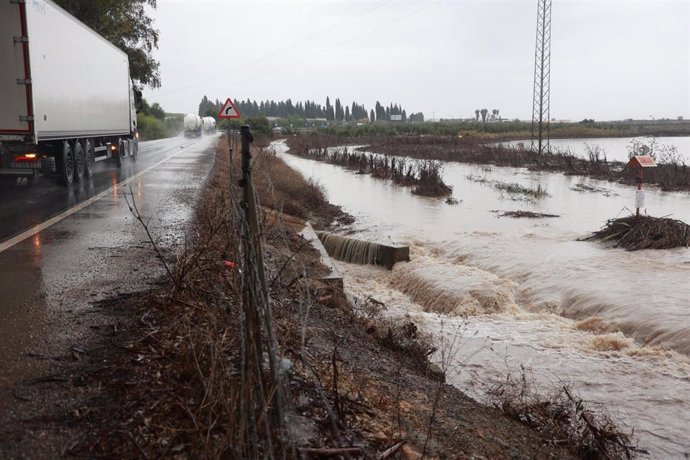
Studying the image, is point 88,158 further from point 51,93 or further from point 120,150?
point 120,150

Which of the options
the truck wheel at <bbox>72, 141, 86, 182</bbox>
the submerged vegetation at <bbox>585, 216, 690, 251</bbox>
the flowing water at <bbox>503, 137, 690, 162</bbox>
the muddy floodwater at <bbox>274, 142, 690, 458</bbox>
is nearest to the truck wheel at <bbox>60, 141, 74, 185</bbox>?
the truck wheel at <bbox>72, 141, 86, 182</bbox>

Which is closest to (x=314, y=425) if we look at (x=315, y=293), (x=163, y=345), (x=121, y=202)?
(x=163, y=345)

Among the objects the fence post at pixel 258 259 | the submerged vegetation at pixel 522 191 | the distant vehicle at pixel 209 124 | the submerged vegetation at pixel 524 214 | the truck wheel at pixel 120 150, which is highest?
the distant vehicle at pixel 209 124

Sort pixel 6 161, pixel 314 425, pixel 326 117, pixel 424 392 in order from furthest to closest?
pixel 326 117
pixel 6 161
pixel 424 392
pixel 314 425

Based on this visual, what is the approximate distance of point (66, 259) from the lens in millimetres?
7297

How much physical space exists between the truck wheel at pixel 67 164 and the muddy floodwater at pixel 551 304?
285 inches

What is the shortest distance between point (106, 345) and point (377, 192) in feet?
68.8

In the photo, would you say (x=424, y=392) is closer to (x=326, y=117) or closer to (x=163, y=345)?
(x=163, y=345)

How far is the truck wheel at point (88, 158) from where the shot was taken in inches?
667

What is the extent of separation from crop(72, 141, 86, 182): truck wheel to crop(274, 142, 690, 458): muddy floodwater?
288 inches

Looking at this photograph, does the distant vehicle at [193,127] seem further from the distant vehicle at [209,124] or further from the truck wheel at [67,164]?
the truck wheel at [67,164]

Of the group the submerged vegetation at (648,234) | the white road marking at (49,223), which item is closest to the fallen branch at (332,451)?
the white road marking at (49,223)

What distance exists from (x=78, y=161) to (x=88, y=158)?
1.13m

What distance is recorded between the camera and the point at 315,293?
8.05 meters
